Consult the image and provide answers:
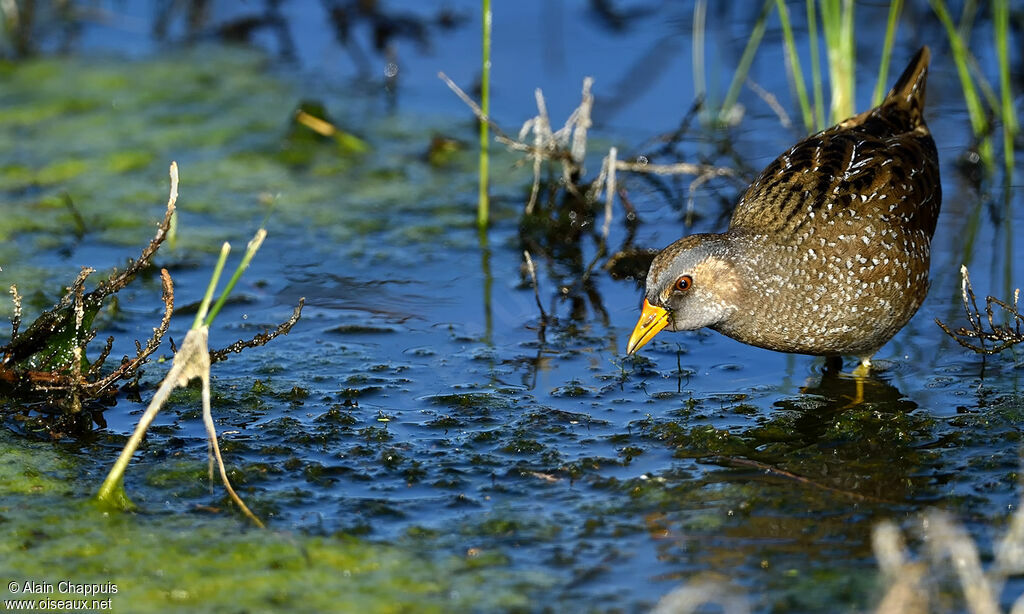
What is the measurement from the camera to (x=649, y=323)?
4922 mm

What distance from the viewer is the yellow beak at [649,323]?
16.1ft

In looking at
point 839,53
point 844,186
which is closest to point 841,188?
point 844,186

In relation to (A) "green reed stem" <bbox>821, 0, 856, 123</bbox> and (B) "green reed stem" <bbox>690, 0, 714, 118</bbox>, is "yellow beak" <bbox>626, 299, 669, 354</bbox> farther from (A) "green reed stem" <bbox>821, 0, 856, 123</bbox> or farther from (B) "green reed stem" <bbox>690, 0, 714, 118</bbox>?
(A) "green reed stem" <bbox>821, 0, 856, 123</bbox>

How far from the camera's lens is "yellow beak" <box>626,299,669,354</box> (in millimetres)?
4910

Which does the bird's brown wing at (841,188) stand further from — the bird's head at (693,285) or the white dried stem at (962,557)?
the white dried stem at (962,557)

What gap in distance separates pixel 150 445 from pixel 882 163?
3051 mm

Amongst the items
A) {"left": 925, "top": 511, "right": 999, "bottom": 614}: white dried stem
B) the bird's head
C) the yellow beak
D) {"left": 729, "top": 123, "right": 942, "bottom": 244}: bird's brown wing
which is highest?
{"left": 729, "top": 123, "right": 942, "bottom": 244}: bird's brown wing

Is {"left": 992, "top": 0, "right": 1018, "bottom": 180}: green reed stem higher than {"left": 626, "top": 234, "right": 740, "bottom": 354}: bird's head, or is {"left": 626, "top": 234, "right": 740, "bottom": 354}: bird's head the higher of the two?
{"left": 992, "top": 0, "right": 1018, "bottom": 180}: green reed stem

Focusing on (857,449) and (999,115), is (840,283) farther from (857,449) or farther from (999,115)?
(999,115)

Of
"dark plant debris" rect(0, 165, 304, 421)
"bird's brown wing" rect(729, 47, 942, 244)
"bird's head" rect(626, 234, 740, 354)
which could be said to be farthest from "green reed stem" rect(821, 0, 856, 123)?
"dark plant debris" rect(0, 165, 304, 421)

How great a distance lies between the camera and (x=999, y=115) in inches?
301

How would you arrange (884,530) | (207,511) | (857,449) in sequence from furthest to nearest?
(857,449) < (207,511) < (884,530)

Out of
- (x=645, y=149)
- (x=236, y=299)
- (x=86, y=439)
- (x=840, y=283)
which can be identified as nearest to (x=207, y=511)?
(x=86, y=439)

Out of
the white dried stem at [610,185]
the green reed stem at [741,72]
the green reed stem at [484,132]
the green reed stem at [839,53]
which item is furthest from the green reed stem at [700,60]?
the green reed stem at [484,132]
